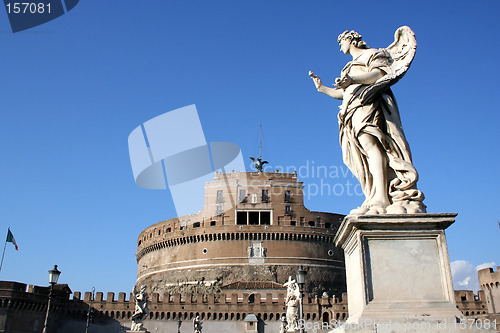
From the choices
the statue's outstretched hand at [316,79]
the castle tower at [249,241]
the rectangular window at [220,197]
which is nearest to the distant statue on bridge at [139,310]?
the statue's outstretched hand at [316,79]

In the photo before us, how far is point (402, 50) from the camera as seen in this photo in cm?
386

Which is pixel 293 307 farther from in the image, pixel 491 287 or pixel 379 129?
pixel 491 287

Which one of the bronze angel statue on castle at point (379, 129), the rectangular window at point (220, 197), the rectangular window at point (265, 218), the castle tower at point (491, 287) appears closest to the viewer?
the bronze angel statue on castle at point (379, 129)

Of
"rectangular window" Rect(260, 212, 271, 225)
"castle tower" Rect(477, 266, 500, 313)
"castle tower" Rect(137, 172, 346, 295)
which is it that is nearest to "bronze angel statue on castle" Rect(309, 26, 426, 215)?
"castle tower" Rect(477, 266, 500, 313)

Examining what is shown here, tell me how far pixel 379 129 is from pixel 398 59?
26.2 inches

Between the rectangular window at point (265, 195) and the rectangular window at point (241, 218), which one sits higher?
the rectangular window at point (265, 195)

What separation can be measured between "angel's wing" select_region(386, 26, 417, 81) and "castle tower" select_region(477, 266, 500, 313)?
3886cm

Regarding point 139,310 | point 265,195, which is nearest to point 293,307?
point 139,310

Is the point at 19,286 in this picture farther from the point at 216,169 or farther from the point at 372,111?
the point at 372,111

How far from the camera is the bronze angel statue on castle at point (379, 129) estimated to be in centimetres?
356

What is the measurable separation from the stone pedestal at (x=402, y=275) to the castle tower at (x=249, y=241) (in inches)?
1584

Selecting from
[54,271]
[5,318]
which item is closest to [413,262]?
[54,271]

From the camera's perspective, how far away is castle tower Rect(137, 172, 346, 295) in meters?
44.3

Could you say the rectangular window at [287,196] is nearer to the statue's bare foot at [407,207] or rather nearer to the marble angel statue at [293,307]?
the marble angel statue at [293,307]
